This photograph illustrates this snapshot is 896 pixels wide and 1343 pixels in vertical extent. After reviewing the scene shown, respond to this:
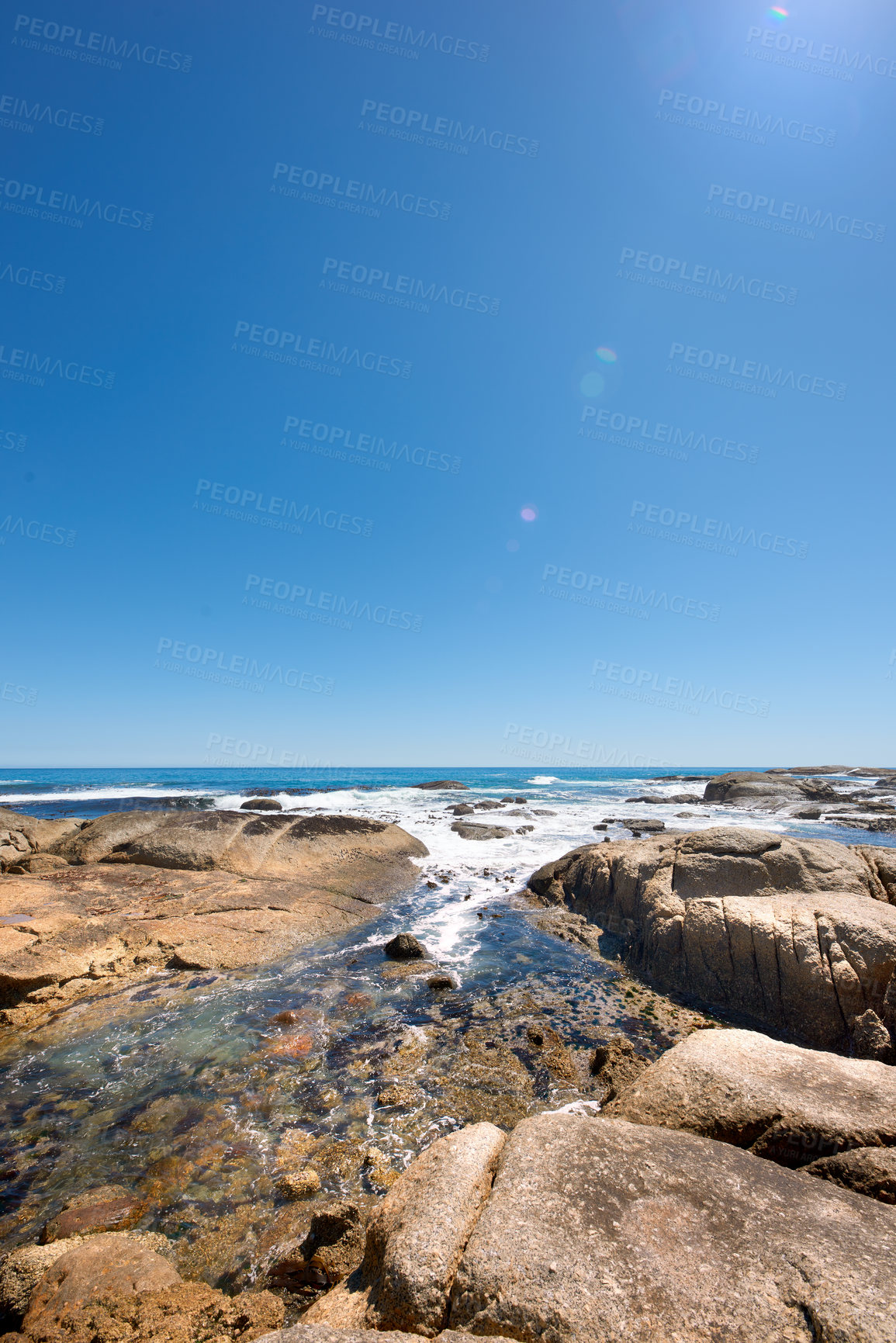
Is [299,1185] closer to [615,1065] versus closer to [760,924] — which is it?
[615,1065]

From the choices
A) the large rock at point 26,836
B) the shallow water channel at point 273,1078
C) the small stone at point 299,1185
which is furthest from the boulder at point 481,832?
the small stone at point 299,1185

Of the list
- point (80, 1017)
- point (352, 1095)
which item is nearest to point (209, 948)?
Answer: point (80, 1017)

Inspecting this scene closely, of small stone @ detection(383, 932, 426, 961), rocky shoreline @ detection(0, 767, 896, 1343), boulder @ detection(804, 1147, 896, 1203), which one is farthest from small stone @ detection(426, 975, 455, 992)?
boulder @ detection(804, 1147, 896, 1203)

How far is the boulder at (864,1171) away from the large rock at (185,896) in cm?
846

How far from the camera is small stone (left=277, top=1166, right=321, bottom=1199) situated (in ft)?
14.7

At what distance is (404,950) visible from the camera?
9.77 metres

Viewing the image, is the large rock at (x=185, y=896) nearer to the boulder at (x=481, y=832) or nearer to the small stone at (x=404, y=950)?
the small stone at (x=404, y=950)

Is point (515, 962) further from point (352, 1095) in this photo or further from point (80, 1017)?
point (80, 1017)

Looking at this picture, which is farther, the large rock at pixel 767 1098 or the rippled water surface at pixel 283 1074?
the rippled water surface at pixel 283 1074

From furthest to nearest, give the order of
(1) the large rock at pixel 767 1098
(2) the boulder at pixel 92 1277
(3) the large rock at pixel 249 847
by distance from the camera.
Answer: (3) the large rock at pixel 249 847
(1) the large rock at pixel 767 1098
(2) the boulder at pixel 92 1277

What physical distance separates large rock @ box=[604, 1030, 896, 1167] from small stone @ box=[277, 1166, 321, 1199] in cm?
275

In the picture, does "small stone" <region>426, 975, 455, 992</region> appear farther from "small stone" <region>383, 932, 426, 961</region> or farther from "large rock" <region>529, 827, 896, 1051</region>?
"large rock" <region>529, 827, 896, 1051</region>

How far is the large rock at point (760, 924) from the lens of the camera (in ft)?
22.6

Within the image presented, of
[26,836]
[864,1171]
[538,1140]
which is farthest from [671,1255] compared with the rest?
[26,836]
